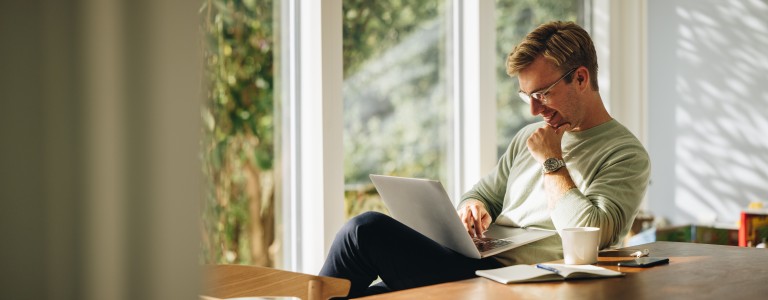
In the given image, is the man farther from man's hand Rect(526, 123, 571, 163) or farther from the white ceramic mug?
the white ceramic mug

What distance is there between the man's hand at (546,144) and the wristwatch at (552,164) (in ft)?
0.05

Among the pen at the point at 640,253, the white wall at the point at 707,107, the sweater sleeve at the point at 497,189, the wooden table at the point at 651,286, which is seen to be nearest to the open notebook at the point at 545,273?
the wooden table at the point at 651,286

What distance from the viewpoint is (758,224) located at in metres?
3.00

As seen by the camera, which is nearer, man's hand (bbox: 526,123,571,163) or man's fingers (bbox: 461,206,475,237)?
man's hand (bbox: 526,123,571,163)

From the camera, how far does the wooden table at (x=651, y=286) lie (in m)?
1.09

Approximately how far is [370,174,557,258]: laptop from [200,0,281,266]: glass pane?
1.92ft

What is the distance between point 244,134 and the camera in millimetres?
2227

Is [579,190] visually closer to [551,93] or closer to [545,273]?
[551,93]

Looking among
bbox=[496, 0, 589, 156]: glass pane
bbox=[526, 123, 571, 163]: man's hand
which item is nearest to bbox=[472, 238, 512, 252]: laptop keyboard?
bbox=[526, 123, 571, 163]: man's hand

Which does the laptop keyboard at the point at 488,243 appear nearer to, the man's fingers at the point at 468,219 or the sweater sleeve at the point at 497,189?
the man's fingers at the point at 468,219

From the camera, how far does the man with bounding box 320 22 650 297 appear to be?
1674mm

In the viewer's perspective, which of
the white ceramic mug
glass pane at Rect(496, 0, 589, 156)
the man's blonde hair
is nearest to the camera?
the white ceramic mug

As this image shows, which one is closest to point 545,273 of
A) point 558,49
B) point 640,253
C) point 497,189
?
point 640,253

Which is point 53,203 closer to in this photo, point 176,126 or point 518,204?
point 176,126
